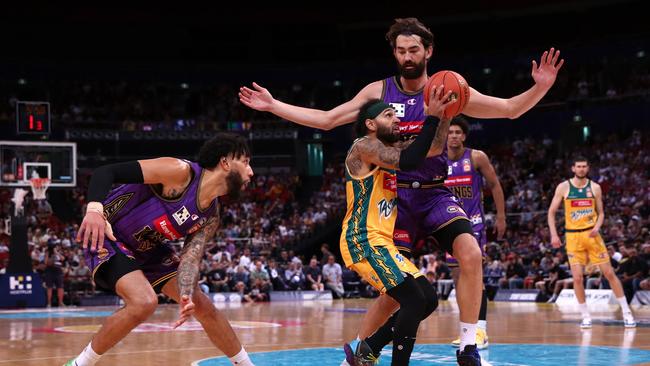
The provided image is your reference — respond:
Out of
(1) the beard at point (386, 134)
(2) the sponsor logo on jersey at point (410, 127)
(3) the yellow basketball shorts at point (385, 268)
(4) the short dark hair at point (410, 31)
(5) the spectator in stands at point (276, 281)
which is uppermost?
(4) the short dark hair at point (410, 31)

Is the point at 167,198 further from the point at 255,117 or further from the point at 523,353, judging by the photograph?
the point at 255,117

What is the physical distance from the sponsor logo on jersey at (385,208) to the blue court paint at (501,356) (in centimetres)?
196

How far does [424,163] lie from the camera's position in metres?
6.62

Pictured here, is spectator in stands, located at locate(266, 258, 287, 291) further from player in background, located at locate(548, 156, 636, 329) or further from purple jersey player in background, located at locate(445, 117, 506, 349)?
purple jersey player in background, located at locate(445, 117, 506, 349)

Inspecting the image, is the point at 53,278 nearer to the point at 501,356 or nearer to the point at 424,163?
the point at 501,356

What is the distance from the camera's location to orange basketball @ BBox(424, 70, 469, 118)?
233 inches

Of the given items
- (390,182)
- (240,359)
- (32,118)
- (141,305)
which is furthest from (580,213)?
(32,118)

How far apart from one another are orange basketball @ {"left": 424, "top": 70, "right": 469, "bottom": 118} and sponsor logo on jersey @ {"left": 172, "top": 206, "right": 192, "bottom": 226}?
1.86m

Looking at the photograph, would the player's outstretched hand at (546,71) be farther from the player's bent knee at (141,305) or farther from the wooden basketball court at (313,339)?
the player's bent knee at (141,305)

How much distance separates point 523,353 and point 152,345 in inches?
160

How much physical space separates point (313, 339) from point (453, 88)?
514 centimetres

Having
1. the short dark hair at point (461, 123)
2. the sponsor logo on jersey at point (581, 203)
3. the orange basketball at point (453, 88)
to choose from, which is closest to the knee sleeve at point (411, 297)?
the orange basketball at point (453, 88)

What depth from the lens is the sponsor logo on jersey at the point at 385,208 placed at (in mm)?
6152

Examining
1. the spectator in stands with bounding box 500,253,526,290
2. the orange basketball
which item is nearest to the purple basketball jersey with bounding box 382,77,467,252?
the orange basketball
